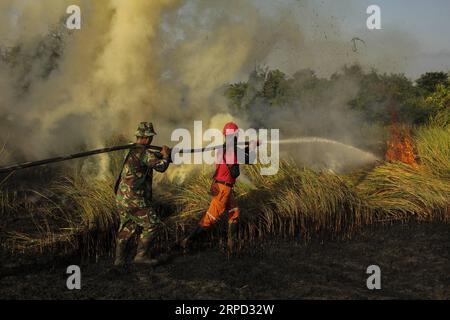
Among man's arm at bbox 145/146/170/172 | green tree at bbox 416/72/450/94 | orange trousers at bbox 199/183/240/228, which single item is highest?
green tree at bbox 416/72/450/94

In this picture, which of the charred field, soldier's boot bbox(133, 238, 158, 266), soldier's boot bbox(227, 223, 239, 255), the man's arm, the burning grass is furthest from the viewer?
the burning grass

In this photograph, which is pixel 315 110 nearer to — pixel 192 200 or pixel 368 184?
pixel 368 184

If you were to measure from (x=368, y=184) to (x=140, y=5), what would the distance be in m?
5.39

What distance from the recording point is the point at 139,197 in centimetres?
588

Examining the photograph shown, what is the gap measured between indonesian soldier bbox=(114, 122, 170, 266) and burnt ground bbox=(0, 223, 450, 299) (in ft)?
0.82

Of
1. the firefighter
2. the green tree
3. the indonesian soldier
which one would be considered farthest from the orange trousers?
the green tree

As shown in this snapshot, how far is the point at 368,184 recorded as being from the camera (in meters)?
8.54

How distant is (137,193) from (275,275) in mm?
1771

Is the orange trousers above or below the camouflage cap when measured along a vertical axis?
below

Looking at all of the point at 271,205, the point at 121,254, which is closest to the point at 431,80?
the point at 271,205

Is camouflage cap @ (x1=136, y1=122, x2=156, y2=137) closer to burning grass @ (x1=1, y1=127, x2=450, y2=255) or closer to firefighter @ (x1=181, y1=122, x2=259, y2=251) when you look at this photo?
firefighter @ (x1=181, y1=122, x2=259, y2=251)

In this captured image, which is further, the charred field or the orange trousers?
the orange trousers

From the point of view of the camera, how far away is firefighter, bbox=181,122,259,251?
6.38 meters
